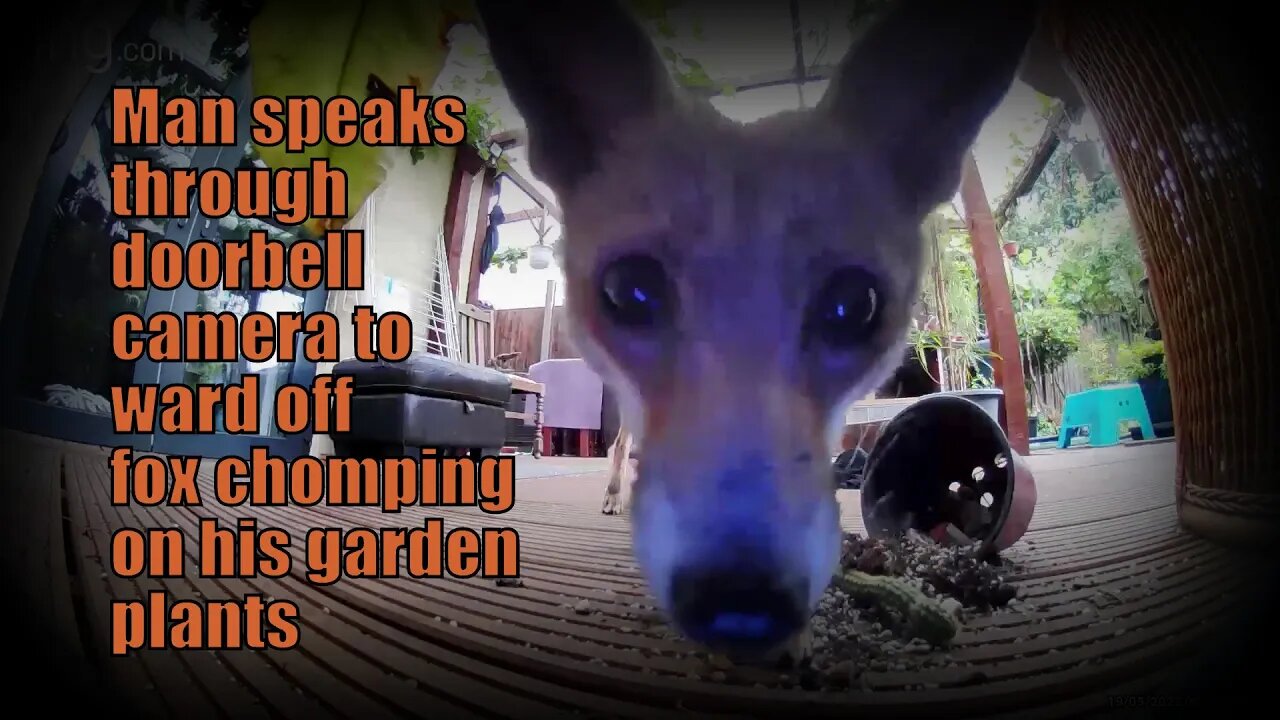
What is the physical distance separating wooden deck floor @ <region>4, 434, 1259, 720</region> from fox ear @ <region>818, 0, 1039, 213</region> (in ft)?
1.30

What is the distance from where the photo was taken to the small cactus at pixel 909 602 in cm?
46

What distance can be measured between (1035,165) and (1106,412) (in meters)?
0.27

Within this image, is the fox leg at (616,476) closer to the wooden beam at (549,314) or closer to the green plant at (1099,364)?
the wooden beam at (549,314)

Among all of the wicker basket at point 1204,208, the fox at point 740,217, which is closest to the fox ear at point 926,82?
the fox at point 740,217

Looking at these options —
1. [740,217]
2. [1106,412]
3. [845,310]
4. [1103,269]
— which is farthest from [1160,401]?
[740,217]

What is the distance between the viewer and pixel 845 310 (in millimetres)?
413

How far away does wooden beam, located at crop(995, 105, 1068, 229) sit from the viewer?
0.50 m

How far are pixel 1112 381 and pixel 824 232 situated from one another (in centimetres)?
40

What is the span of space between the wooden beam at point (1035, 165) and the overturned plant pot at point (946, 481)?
0.23 m

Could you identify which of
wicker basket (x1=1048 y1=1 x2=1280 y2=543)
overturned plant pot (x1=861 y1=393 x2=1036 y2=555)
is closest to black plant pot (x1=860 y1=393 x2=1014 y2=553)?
overturned plant pot (x1=861 y1=393 x2=1036 y2=555)

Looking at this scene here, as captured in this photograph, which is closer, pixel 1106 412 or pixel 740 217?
pixel 740 217

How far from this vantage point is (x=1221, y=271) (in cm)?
49

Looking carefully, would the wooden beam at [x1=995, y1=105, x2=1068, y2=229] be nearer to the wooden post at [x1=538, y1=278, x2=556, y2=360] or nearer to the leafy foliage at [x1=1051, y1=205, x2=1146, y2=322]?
the leafy foliage at [x1=1051, y1=205, x2=1146, y2=322]
